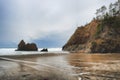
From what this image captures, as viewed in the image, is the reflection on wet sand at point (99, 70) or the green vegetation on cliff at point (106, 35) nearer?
the reflection on wet sand at point (99, 70)

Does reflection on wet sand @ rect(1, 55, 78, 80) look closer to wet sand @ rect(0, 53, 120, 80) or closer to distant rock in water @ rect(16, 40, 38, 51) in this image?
wet sand @ rect(0, 53, 120, 80)

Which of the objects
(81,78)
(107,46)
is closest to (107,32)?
(107,46)

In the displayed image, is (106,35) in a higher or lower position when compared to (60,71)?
higher

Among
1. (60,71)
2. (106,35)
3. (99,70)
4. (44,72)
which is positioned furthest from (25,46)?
(44,72)

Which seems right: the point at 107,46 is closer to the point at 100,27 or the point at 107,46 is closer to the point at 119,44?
the point at 119,44

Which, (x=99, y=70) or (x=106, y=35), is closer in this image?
(x=99, y=70)

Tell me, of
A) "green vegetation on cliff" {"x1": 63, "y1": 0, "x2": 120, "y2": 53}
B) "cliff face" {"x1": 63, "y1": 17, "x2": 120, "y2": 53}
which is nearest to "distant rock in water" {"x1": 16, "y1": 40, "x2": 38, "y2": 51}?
"green vegetation on cliff" {"x1": 63, "y1": 0, "x2": 120, "y2": 53}

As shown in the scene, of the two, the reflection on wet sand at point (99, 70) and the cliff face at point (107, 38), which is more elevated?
the cliff face at point (107, 38)

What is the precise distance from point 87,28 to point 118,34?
42568 millimetres

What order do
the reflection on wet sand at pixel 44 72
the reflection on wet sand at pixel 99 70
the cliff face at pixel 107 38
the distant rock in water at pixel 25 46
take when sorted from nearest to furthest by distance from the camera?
the reflection on wet sand at pixel 44 72 → the reflection on wet sand at pixel 99 70 → the cliff face at pixel 107 38 → the distant rock in water at pixel 25 46

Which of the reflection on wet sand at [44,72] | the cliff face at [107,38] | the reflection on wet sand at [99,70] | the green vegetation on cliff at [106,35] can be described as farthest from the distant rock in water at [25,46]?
the reflection on wet sand at [44,72]

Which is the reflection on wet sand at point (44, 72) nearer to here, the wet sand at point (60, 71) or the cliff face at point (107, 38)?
the wet sand at point (60, 71)

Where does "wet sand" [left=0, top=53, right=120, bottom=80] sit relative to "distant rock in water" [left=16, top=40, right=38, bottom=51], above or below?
below

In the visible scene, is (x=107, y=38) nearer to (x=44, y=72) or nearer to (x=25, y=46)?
(x=44, y=72)
